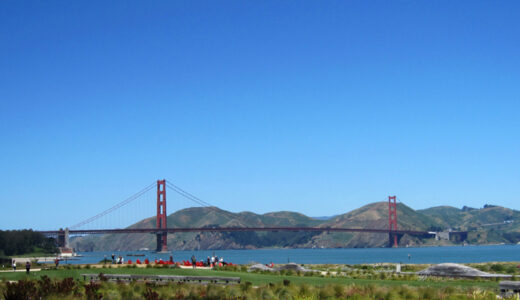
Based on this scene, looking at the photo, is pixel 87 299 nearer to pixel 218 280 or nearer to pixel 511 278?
pixel 218 280

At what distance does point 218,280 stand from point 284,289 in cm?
475

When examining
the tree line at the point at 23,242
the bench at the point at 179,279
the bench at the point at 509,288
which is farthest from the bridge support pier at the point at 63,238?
the bench at the point at 509,288

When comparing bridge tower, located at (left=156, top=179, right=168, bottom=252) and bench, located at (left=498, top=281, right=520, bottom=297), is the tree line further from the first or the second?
bench, located at (left=498, top=281, right=520, bottom=297)

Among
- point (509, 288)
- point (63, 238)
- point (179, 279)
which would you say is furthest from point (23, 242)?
point (509, 288)

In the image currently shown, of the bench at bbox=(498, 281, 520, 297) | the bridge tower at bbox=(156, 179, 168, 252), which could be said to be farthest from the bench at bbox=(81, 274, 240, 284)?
the bridge tower at bbox=(156, 179, 168, 252)

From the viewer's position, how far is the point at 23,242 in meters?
123

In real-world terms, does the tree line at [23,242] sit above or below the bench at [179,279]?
below

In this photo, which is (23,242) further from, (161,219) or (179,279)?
(179,279)

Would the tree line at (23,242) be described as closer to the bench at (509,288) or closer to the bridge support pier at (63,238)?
the bridge support pier at (63,238)

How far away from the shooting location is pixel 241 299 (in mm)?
17875

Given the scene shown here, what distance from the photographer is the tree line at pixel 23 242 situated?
119188 mm

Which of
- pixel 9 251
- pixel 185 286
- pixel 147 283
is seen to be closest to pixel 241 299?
pixel 185 286

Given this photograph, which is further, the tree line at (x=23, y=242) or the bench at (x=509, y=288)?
the tree line at (x=23, y=242)

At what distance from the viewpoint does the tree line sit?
119188 mm
